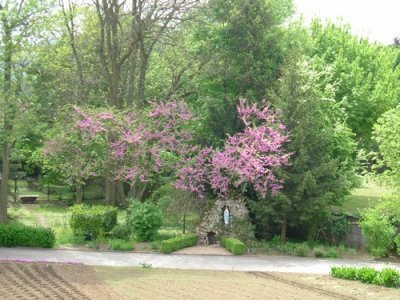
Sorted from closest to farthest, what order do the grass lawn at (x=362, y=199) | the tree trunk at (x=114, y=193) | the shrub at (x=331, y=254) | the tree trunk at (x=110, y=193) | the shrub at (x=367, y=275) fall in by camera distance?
the shrub at (x=367, y=275) → the shrub at (x=331, y=254) → the grass lawn at (x=362, y=199) → the tree trunk at (x=110, y=193) → the tree trunk at (x=114, y=193)

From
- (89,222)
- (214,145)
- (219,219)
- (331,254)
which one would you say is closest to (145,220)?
(89,222)

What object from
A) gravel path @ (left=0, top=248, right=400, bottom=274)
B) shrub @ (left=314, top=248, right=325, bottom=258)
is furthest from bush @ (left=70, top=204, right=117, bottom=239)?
shrub @ (left=314, top=248, right=325, bottom=258)

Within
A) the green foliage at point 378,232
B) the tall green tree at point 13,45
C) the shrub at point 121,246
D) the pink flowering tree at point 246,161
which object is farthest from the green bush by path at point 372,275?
the tall green tree at point 13,45

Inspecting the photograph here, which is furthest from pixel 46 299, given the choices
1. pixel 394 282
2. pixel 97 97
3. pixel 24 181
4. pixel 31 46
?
pixel 24 181

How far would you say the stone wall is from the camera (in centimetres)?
2447

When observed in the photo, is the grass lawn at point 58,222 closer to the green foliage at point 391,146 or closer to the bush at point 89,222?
the bush at point 89,222

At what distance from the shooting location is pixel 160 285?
16.0m

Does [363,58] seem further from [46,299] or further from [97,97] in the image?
[46,299]

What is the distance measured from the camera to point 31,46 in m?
24.3

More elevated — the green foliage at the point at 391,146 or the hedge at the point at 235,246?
the green foliage at the point at 391,146

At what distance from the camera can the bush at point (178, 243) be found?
22019 mm

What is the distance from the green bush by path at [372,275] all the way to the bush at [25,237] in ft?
37.6

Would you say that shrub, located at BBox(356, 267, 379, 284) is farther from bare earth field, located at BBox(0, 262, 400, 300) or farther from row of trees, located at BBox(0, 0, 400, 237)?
row of trees, located at BBox(0, 0, 400, 237)

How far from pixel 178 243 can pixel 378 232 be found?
868 cm
